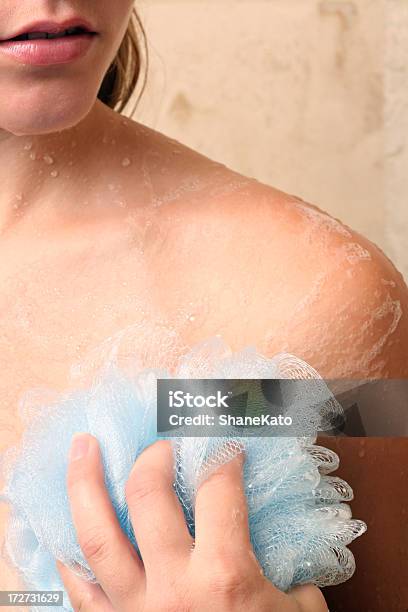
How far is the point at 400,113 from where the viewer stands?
0.93 metres

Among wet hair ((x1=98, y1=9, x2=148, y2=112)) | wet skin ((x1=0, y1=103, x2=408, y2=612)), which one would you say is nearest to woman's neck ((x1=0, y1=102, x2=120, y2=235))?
wet skin ((x1=0, y1=103, x2=408, y2=612))

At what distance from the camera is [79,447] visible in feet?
1.49

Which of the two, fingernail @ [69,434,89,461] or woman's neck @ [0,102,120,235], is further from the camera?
woman's neck @ [0,102,120,235]

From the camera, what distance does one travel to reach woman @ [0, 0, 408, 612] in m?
0.53

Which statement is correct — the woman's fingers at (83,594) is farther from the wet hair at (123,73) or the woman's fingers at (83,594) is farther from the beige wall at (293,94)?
the beige wall at (293,94)

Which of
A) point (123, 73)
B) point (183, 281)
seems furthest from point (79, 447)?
point (123, 73)

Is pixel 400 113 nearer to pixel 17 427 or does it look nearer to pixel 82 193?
pixel 82 193

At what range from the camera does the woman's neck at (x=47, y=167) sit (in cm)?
64

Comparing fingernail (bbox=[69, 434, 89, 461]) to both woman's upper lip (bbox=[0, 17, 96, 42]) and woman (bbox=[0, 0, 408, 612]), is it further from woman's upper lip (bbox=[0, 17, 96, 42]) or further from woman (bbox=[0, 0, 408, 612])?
woman's upper lip (bbox=[0, 17, 96, 42])

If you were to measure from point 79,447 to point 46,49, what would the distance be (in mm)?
222

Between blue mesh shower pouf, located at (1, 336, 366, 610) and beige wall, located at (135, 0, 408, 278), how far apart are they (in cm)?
51

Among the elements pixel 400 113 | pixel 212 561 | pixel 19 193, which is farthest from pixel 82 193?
pixel 400 113

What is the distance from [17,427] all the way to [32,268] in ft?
0.37

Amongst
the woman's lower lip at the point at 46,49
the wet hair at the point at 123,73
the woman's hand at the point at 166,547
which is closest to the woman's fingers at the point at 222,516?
the woman's hand at the point at 166,547
